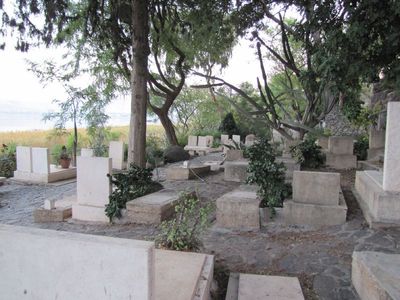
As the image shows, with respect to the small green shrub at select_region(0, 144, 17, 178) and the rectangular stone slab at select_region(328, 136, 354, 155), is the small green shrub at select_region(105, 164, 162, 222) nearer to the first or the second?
the rectangular stone slab at select_region(328, 136, 354, 155)

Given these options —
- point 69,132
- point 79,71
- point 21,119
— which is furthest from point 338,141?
point 21,119

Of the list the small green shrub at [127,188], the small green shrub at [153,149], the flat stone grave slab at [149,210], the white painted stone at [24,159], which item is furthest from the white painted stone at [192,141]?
the flat stone grave slab at [149,210]

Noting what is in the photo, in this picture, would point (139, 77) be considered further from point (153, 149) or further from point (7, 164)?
point (7, 164)

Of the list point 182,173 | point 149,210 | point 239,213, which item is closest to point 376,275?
point 239,213

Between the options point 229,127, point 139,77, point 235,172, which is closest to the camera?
point 139,77

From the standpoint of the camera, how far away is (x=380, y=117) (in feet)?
33.8

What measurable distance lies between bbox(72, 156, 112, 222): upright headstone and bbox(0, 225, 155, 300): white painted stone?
404 centimetres

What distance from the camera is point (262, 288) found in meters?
3.17

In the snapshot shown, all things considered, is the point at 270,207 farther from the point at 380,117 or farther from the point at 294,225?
the point at 380,117

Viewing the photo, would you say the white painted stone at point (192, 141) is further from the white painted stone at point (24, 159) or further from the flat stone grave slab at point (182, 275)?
the flat stone grave slab at point (182, 275)

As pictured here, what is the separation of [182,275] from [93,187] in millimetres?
3799

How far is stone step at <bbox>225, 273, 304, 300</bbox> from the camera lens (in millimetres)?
3018

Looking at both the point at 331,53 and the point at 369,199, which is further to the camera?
the point at 331,53

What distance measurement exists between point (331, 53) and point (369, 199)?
2.74 m
